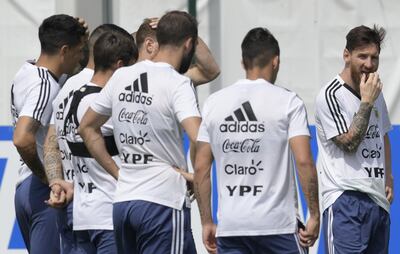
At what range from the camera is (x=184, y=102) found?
728 cm

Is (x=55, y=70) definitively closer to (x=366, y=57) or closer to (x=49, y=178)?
(x=49, y=178)

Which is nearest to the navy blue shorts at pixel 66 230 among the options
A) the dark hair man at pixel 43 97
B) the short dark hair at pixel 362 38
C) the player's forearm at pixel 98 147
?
the dark hair man at pixel 43 97

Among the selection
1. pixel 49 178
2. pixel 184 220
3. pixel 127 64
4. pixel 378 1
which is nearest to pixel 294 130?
pixel 184 220

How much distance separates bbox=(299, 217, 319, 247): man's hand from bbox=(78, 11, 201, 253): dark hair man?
2.15 ft

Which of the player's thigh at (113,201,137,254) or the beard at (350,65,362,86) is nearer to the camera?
the player's thigh at (113,201,137,254)

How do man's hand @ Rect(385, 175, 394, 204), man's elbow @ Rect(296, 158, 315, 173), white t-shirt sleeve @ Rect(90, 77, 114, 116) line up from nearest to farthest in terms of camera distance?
man's elbow @ Rect(296, 158, 315, 173) → white t-shirt sleeve @ Rect(90, 77, 114, 116) → man's hand @ Rect(385, 175, 394, 204)

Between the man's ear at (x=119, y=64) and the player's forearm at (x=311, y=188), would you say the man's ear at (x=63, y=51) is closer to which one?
the man's ear at (x=119, y=64)

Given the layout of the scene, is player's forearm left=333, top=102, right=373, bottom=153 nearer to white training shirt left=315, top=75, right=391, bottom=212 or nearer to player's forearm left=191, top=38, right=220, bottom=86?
white training shirt left=315, top=75, right=391, bottom=212

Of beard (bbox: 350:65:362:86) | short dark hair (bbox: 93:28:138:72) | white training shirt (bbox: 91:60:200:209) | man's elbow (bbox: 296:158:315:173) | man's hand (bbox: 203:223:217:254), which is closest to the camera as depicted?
man's elbow (bbox: 296:158:315:173)

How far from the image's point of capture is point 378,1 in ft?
36.1

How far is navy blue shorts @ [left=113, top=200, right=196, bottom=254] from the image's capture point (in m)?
7.38

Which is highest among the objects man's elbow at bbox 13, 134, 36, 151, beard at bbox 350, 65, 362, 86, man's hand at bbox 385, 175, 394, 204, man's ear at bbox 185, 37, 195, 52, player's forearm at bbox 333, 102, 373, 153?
man's ear at bbox 185, 37, 195, 52

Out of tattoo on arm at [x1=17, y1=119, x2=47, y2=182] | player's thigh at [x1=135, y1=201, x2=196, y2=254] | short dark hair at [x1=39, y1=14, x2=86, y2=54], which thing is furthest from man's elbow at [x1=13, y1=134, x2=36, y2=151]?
player's thigh at [x1=135, y1=201, x2=196, y2=254]

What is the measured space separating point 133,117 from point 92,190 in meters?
0.79
